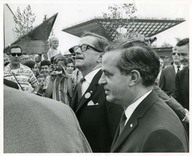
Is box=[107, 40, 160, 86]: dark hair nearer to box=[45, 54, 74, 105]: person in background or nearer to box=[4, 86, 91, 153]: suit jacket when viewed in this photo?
box=[45, 54, 74, 105]: person in background

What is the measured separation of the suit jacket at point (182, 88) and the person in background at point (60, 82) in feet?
1.59

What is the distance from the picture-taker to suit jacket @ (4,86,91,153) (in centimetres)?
37

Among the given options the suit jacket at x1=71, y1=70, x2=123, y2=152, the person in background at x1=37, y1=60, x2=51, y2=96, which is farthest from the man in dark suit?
the person in background at x1=37, y1=60, x2=51, y2=96

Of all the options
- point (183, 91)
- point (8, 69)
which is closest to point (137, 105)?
point (183, 91)

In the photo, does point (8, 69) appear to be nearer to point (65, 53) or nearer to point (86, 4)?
point (65, 53)

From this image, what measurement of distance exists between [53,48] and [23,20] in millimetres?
188

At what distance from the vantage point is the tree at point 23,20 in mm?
1321

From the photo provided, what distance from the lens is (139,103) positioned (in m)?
0.95

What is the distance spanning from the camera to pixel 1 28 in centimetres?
130

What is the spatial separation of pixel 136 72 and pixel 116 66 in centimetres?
8

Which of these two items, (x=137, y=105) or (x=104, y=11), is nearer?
(x=137, y=105)

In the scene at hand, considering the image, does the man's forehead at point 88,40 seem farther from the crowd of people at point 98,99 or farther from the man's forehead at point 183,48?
the man's forehead at point 183,48

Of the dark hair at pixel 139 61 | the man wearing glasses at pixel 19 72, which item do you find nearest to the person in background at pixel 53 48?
the man wearing glasses at pixel 19 72

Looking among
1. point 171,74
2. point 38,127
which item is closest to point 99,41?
point 171,74
